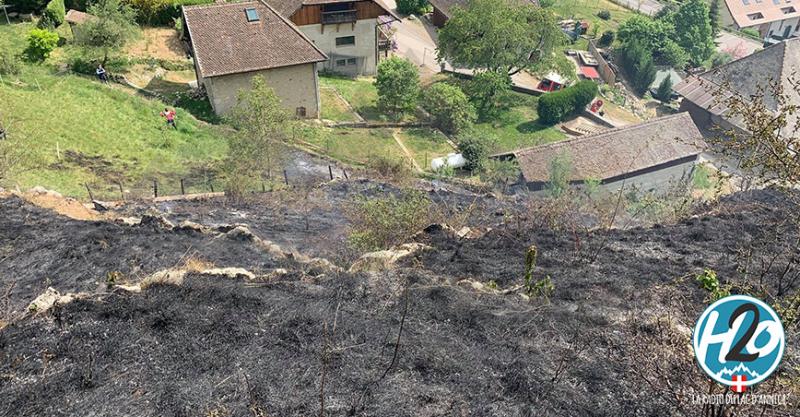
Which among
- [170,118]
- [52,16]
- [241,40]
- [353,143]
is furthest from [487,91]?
[52,16]

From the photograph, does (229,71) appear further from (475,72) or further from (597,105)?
(597,105)

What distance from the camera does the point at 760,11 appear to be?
72.4 m

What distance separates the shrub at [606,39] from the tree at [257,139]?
149 feet

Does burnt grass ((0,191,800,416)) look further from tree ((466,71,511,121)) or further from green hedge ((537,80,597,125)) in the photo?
green hedge ((537,80,597,125))

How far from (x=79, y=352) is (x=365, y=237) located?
8.30 m

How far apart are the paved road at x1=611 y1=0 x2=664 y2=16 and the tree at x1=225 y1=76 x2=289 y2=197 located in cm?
6165

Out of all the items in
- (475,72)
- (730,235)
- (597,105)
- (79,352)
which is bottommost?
(597,105)

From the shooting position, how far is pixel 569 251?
16562 millimetres

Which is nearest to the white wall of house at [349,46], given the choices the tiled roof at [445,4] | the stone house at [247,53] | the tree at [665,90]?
the stone house at [247,53]

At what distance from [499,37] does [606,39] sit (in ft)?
80.3

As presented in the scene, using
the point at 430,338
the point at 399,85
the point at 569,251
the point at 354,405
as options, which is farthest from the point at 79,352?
the point at 399,85

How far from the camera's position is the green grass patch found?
36.3 m

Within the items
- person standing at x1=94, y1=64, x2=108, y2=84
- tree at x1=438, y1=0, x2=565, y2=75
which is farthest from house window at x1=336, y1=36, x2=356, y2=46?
person standing at x1=94, y1=64, x2=108, y2=84

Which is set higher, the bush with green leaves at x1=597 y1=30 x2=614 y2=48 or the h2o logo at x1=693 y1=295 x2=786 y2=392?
the h2o logo at x1=693 y1=295 x2=786 y2=392
